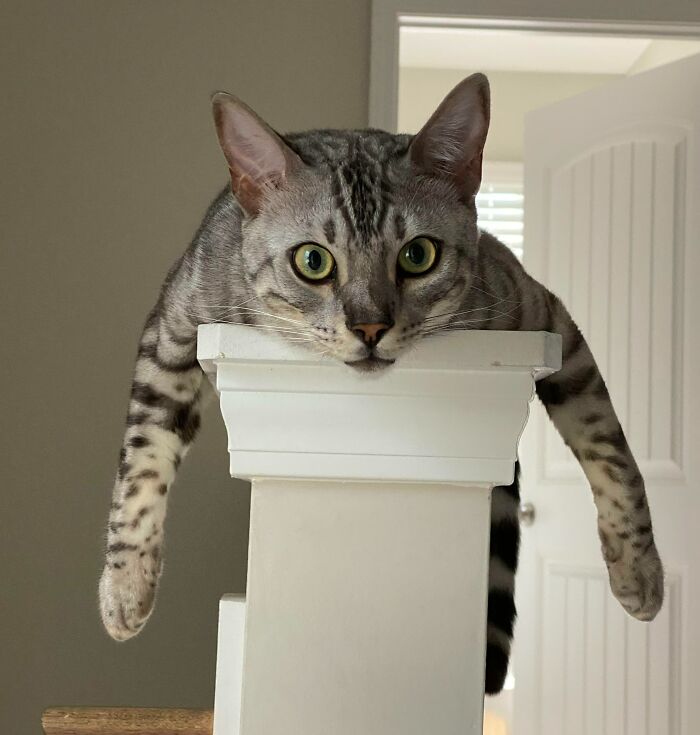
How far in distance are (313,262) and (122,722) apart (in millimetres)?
612

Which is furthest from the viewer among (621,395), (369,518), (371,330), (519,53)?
(519,53)

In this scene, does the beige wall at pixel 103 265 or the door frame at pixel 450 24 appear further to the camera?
the door frame at pixel 450 24

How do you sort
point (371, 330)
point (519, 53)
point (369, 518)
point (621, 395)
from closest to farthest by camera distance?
1. point (369, 518)
2. point (371, 330)
3. point (621, 395)
4. point (519, 53)

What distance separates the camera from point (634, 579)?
0.86 m

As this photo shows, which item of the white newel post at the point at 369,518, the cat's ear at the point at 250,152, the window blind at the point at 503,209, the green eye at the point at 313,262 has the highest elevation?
the window blind at the point at 503,209

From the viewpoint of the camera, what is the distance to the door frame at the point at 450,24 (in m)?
2.50

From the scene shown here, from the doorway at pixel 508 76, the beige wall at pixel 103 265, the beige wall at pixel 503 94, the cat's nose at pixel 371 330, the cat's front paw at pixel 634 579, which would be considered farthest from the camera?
the beige wall at pixel 503 94

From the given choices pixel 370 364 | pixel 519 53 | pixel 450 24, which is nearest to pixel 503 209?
pixel 519 53

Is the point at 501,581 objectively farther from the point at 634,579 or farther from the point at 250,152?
the point at 250,152

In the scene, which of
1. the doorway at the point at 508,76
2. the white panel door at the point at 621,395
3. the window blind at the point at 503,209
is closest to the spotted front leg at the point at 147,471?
the white panel door at the point at 621,395

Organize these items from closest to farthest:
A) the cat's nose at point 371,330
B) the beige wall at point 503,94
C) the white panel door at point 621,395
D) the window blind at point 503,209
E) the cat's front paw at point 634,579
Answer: the cat's nose at point 371,330, the cat's front paw at point 634,579, the white panel door at point 621,395, the beige wall at point 503,94, the window blind at point 503,209

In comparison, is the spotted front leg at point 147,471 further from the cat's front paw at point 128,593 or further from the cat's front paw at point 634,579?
the cat's front paw at point 634,579

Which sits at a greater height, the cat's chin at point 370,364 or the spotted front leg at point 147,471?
the cat's chin at point 370,364

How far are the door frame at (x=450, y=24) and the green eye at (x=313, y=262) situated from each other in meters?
1.80
